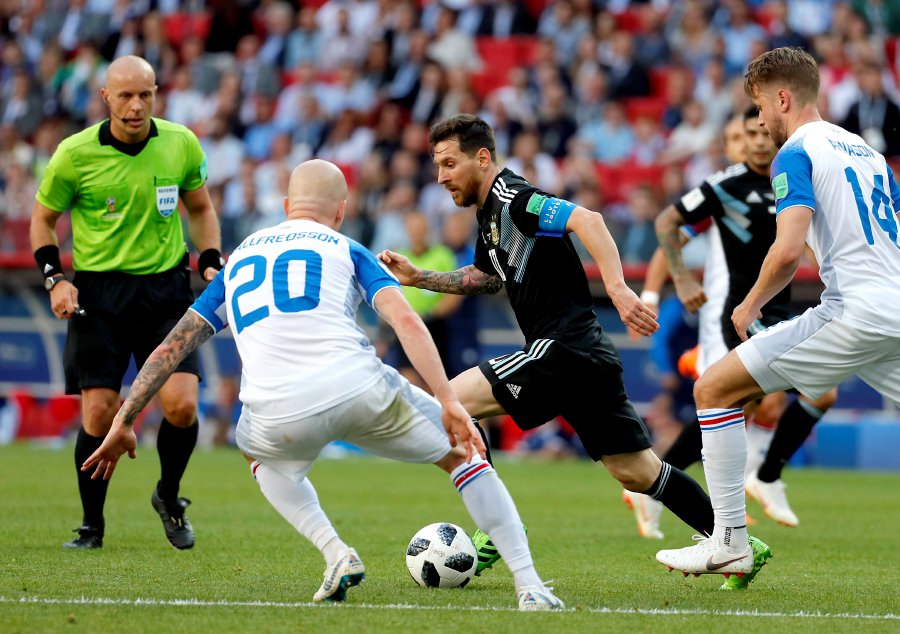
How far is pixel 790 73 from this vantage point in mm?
6273

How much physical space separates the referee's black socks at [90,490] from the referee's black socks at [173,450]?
35 centimetres

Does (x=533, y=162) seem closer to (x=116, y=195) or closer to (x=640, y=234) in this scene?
(x=640, y=234)

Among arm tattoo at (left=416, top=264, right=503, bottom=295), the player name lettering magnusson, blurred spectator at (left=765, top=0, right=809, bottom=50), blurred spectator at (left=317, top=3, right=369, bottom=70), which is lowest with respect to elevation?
arm tattoo at (left=416, top=264, right=503, bottom=295)

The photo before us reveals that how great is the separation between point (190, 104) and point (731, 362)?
57.4ft

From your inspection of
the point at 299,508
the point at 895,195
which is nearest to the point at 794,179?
the point at 895,195

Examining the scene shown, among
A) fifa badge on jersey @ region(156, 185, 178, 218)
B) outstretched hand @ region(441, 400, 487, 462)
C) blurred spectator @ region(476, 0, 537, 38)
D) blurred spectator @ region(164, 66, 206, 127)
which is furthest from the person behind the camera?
blurred spectator @ region(164, 66, 206, 127)

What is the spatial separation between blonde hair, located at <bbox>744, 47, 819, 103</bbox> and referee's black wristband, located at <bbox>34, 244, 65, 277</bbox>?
4174 mm

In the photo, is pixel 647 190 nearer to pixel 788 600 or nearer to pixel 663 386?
pixel 663 386

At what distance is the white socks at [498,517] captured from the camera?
556 cm

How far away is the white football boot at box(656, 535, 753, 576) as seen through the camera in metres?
6.43

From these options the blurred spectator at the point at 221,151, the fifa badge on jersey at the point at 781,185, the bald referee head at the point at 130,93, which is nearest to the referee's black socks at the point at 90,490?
the bald referee head at the point at 130,93

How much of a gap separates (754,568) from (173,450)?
357 cm

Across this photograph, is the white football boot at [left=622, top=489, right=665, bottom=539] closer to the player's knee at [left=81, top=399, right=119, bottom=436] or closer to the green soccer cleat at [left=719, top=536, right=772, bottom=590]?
the green soccer cleat at [left=719, top=536, right=772, bottom=590]

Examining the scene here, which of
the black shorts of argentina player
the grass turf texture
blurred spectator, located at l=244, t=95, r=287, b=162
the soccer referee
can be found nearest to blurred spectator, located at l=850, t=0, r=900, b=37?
the grass turf texture
